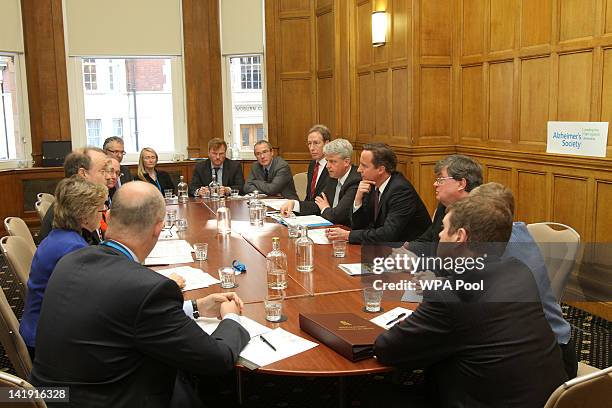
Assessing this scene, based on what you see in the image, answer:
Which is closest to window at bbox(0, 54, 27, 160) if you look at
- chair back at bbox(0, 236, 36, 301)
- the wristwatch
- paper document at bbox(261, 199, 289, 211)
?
paper document at bbox(261, 199, 289, 211)

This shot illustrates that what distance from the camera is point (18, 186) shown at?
8.30m

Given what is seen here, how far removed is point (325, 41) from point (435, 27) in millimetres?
2481

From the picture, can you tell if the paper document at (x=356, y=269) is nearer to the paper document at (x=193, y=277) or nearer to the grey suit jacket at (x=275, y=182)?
the paper document at (x=193, y=277)

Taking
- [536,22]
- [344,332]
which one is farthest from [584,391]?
[536,22]

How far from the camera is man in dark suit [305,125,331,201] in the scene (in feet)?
20.0

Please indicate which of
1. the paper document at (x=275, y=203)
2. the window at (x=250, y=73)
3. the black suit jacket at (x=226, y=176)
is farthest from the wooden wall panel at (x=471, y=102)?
the window at (x=250, y=73)

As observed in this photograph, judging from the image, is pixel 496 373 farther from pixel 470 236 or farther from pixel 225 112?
pixel 225 112

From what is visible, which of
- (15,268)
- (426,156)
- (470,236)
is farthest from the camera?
(426,156)

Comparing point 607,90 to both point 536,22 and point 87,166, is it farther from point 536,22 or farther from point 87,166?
point 87,166

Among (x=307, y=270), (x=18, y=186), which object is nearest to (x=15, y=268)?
(x=307, y=270)

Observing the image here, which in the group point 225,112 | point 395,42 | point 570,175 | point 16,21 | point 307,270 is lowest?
point 307,270

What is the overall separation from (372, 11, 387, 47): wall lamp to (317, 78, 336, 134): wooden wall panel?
1.44 metres

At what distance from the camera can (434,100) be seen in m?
6.77

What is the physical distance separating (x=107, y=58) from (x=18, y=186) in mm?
2248
